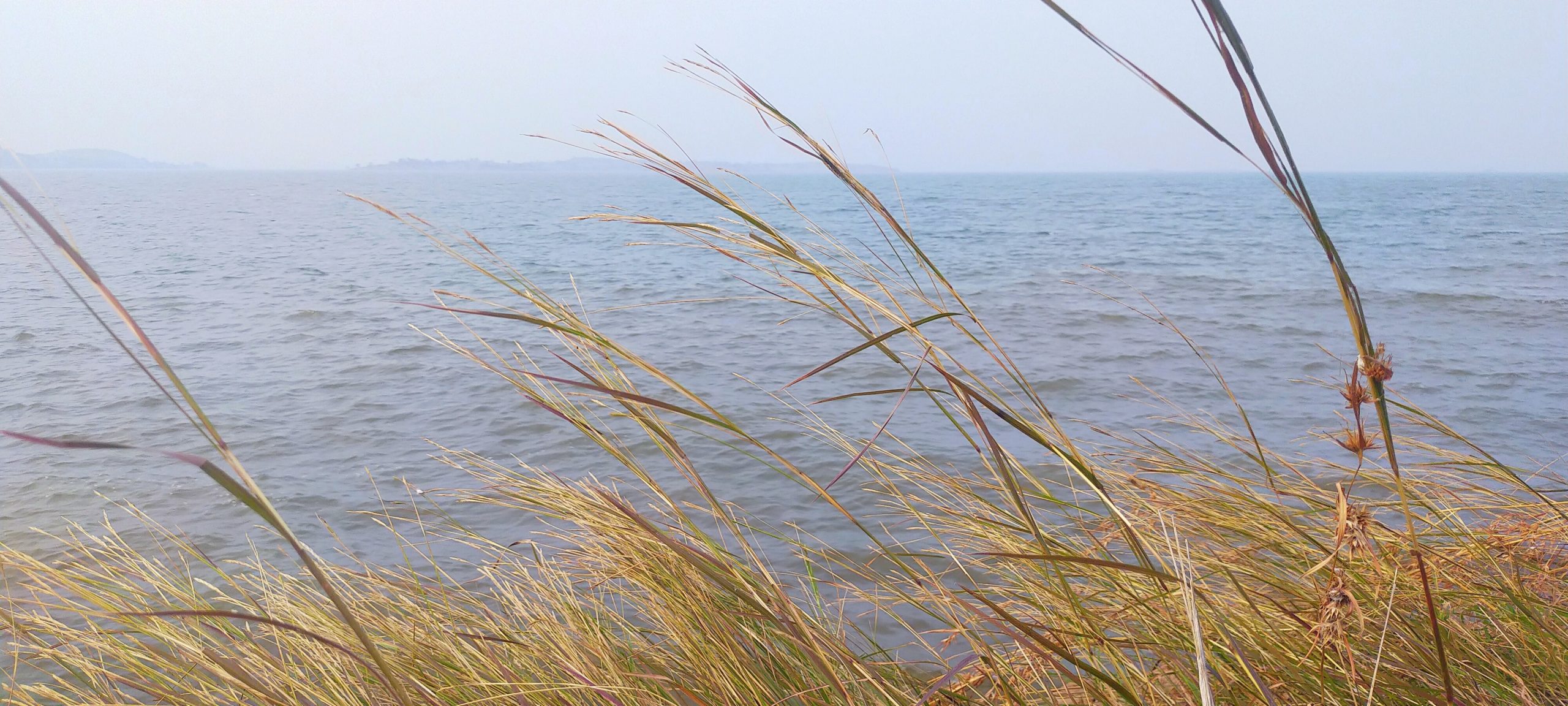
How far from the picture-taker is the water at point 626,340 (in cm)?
482

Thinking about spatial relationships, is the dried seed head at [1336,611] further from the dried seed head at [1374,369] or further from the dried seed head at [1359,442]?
the dried seed head at [1374,369]

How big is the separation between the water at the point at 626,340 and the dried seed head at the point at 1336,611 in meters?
0.63

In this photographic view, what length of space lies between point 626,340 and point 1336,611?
24.8 feet

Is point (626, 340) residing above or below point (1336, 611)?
below

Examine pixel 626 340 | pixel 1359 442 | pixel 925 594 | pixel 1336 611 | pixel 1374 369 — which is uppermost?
pixel 1374 369

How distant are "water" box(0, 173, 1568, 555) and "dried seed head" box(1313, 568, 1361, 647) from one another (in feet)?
2.08

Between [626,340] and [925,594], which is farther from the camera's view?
[626,340]

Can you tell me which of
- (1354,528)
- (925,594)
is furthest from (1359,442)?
(925,594)

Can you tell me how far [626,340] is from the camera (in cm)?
816

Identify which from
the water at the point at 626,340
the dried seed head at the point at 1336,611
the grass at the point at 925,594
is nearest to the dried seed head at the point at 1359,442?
the grass at the point at 925,594

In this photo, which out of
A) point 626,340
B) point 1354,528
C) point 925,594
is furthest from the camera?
point 626,340

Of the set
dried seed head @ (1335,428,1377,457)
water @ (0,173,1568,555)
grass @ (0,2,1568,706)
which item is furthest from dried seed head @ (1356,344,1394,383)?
water @ (0,173,1568,555)

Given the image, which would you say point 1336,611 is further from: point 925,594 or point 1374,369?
point 925,594

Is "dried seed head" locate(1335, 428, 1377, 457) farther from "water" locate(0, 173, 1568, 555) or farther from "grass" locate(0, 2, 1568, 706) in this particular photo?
"water" locate(0, 173, 1568, 555)
